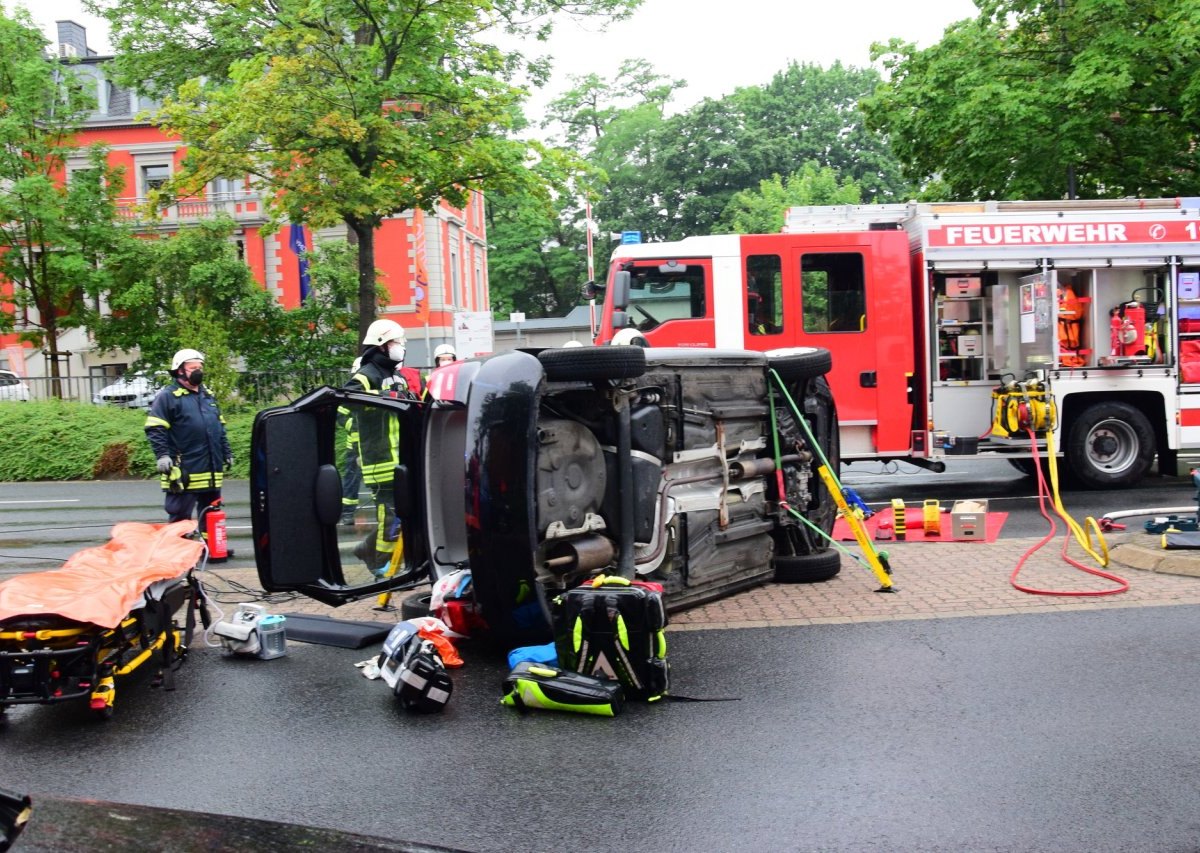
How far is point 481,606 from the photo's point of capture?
600cm

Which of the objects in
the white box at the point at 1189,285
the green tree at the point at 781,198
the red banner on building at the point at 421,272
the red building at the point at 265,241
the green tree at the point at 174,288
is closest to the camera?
the white box at the point at 1189,285

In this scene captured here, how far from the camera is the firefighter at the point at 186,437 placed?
9.94 meters

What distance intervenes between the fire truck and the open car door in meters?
6.47

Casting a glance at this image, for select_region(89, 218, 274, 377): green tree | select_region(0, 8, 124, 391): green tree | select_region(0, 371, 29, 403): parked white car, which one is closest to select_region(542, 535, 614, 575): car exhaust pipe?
select_region(0, 371, 29, 403): parked white car

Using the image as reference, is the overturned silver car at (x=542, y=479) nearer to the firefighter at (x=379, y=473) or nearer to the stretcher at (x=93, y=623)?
the firefighter at (x=379, y=473)

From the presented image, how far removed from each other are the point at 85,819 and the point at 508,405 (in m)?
3.33

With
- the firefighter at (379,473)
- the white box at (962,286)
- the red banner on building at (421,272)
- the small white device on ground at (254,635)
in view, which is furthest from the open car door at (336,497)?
the red banner on building at (421,272)

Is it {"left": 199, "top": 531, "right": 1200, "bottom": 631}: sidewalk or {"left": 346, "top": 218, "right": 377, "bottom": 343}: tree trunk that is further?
{"left": 346, "top": 218, "right": 377, "bottom": 343}: tree trunk

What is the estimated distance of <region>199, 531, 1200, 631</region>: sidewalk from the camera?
7102 millimetres

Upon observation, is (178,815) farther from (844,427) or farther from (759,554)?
(844,427)

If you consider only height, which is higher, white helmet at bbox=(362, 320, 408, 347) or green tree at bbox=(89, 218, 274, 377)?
green tree at bbox=(89, 218, 274, 377)

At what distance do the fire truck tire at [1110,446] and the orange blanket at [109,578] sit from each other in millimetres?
10053

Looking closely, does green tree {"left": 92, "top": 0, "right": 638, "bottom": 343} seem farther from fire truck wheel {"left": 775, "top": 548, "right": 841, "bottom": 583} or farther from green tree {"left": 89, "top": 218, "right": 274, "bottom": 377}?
fire truck wheel {"left": 775, "top": 548, "right": 841, "bottom": 583}

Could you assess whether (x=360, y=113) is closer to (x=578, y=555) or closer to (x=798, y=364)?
(x=798, y=364)
